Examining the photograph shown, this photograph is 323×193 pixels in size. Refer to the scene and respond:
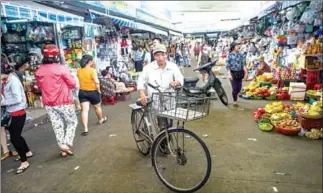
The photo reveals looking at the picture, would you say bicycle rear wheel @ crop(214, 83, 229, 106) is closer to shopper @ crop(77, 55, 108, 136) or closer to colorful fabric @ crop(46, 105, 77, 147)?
shopper @ crop(77, 55, 108, 136)

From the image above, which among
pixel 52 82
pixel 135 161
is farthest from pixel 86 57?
pixel 135 161

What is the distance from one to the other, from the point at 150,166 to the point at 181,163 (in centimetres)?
70

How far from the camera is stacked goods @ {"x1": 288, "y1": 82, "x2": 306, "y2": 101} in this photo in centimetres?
736

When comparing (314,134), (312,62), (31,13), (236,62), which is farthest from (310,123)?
(31,13)

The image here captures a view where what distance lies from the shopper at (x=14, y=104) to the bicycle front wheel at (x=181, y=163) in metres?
2.11

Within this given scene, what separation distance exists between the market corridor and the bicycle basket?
986 millimetres

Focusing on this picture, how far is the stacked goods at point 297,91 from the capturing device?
24.1 ft

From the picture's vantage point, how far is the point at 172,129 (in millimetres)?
3160

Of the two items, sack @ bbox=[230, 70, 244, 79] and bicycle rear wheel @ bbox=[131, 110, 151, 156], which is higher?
sack @ bbox=[230, 70, 244, 79]

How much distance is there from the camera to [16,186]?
3.53 metres

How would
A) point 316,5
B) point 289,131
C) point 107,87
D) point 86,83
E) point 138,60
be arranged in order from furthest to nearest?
point 138,60
point 107,87
point 316,5
point 86,83
point 289,131

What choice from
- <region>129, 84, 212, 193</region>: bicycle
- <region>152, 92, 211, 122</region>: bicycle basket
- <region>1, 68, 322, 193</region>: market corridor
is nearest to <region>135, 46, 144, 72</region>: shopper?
<region>1, 68, 322, 193</region>: market corridor

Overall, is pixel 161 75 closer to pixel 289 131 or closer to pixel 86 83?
pixel 86 83

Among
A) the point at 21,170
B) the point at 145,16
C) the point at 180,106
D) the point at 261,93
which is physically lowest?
the point at 21,170
